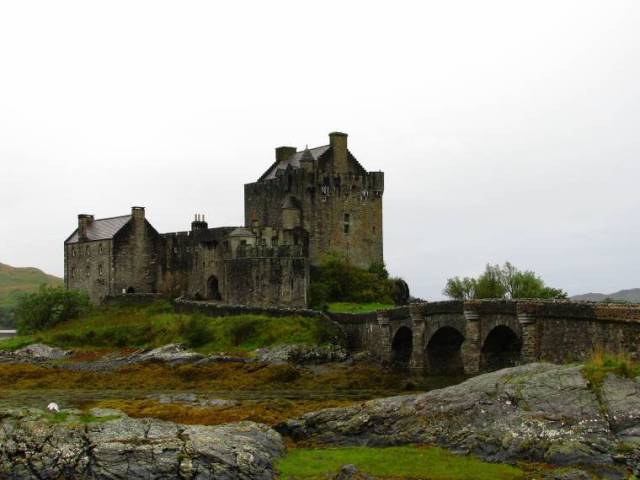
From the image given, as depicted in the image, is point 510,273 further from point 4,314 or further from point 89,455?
point 4,314

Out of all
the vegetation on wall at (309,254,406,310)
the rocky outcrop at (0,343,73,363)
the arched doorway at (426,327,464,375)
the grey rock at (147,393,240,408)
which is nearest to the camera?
the grey rock at (147,393,240,408)

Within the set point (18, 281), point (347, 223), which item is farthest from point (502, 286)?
point (18, 281)

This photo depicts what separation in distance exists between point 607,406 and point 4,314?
12676 centimetres

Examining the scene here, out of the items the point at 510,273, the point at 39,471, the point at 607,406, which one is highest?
the point at 510,273

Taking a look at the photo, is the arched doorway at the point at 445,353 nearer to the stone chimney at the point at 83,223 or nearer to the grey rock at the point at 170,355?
the grey rock at the point at 170,355

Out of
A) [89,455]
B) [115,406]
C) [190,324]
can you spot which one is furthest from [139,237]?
[89,455]

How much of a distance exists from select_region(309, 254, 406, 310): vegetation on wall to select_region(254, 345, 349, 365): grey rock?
11.4m

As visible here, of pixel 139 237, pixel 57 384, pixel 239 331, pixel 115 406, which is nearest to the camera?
pixel 115 406

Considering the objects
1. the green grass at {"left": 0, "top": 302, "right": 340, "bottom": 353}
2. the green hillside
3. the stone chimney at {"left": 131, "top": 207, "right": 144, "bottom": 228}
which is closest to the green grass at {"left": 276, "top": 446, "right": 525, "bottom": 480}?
the green grass at {"left": 0, "top": 302, "right": 340, "bottom": 353}

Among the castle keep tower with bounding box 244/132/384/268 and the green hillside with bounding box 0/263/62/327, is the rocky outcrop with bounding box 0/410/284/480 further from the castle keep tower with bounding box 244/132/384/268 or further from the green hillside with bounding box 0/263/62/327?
the green hillside with bounding box 0/263/62/327

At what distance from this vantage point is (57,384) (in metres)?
48.9

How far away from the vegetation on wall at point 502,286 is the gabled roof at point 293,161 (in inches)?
636

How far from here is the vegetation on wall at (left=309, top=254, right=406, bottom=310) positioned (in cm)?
6838

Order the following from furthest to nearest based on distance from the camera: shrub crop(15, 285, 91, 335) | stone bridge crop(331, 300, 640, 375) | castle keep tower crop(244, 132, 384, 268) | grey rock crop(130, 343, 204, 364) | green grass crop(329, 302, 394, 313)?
1. shrub crop(15, 285, 91, 335)
2. castle keep tower crop(244, 132, 384, 268)
3. green grass crop(329, 302, 394, 313)
4. grey rock crop(130, 343, 204, 364)
5. stone bridge crop(331, 300, 640, 375)
